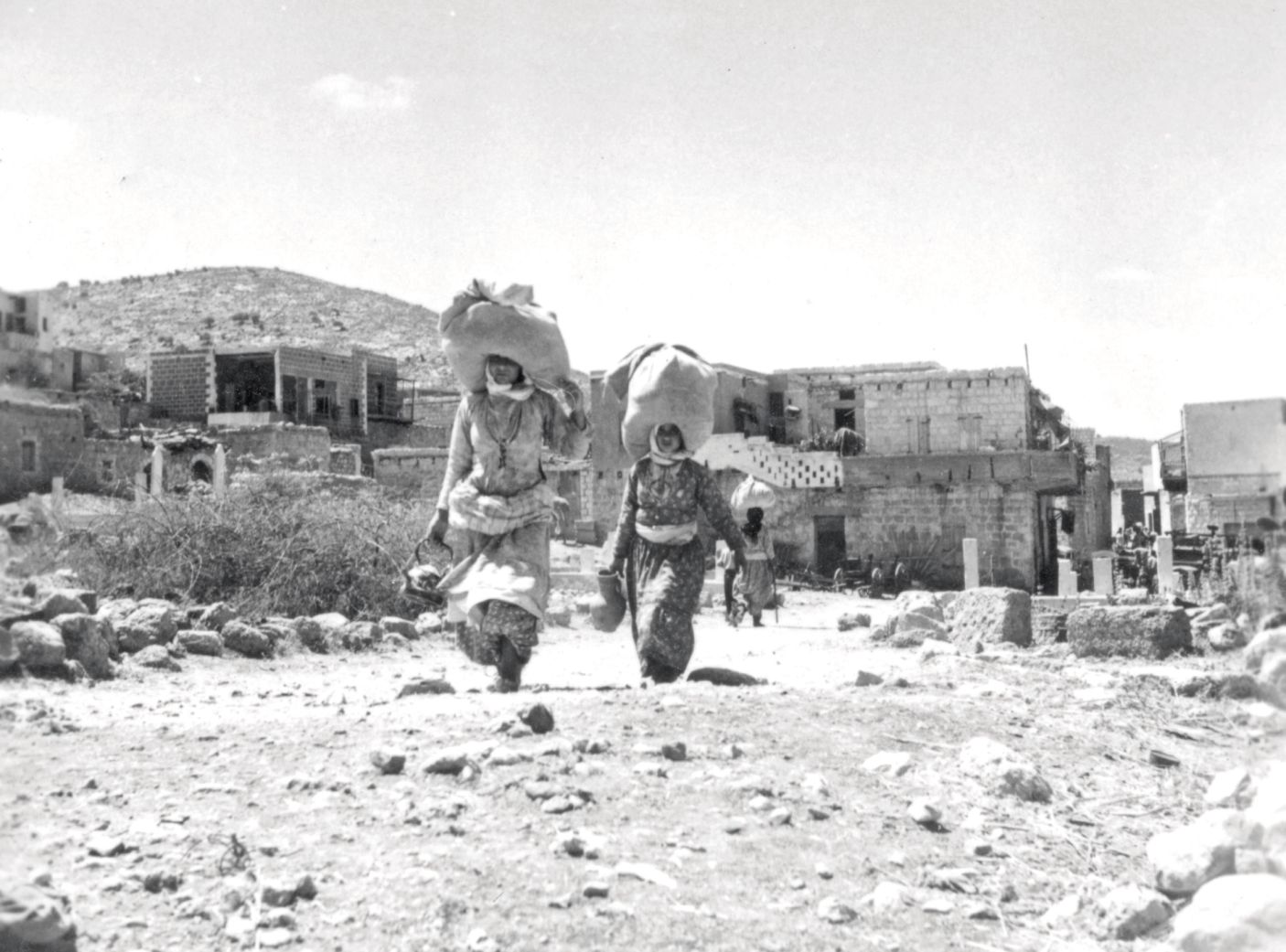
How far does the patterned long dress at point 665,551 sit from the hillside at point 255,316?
52.8 m

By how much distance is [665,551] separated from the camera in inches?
261

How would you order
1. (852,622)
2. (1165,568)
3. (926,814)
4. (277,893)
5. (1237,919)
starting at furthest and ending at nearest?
(1165,568) < (852,622) < (926,814) < (277,893) < (1237,919)

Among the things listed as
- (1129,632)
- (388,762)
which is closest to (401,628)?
(1129,632)

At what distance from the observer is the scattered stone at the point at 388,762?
4.05 m

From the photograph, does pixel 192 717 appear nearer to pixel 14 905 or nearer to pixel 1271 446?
pixel 14 905

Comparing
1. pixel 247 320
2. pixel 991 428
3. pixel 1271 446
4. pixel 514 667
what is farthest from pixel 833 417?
pixel 247 320

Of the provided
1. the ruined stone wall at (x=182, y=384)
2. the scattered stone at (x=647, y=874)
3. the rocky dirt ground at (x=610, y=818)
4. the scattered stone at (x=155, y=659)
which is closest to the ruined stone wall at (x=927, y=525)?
the scattered stone at (x=155, y=659)

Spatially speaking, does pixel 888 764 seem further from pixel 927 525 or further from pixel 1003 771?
pixel 927 525

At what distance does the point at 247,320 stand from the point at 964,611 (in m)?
61.4

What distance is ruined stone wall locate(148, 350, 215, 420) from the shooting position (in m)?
42.6

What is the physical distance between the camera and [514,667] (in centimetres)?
614

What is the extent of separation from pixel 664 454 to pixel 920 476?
877 inches

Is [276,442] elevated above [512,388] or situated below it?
above

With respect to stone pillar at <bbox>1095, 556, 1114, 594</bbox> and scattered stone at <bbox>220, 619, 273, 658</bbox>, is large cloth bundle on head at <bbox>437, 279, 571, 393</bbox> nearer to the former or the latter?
scattered stone at <bbox>220, 619, 273, 658</bbox>
